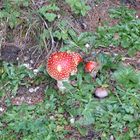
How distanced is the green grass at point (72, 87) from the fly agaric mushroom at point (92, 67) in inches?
1.9

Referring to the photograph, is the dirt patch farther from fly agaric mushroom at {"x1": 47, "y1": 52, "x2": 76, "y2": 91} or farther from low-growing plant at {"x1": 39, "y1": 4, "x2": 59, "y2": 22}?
low-growing plant at {"x1": 39, "y1": 4, "x2": 59, "y2": 22}

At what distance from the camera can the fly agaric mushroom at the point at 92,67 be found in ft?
13.3

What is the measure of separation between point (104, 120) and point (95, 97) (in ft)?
1.00

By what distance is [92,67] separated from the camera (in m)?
4.06

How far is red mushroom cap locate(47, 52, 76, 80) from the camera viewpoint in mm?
3775

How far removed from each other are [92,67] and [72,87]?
0.29 meters

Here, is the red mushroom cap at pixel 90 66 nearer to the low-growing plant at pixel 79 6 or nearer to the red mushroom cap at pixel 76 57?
the red mushroom cap at pixel 76 57

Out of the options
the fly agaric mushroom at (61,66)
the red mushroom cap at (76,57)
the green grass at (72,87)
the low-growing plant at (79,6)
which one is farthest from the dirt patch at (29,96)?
the low-growing plant at (79,6)

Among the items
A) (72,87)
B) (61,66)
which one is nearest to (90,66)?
(72,87)

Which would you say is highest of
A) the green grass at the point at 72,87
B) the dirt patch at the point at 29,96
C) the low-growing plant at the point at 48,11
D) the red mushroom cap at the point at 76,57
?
the low-growing plant at the point at 48,11

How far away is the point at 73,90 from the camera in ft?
13.0

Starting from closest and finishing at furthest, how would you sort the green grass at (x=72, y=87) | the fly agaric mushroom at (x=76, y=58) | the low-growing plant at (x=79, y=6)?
1. the green grass at (x=72, y=87)
2. the fly agaric mushroom at (x=76, y=58)
3. the low-growing plant at (x=79, y=6)

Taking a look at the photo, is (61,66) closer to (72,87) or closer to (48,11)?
(72,87)

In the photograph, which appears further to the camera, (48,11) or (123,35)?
(123,35)
